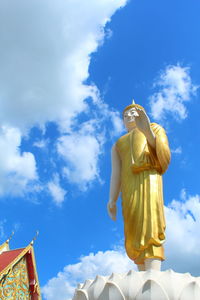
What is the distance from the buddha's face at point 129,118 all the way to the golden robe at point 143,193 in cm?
31

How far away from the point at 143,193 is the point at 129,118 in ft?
5.26

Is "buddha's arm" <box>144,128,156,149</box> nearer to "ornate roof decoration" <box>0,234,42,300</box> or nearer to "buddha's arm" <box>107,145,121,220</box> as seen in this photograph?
"buddha's arm" <box>107,145,121,220</box>

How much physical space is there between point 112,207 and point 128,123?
149cm

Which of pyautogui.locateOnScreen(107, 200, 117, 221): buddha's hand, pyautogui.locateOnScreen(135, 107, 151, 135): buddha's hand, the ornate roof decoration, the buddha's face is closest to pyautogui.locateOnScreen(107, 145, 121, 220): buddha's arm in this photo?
pyautogui.locateOnScreen(107, 200, 117, 221): buddha's hand

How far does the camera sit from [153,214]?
479cm

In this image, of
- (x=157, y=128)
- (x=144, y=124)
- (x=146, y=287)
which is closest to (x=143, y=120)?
(x=144, y=124)

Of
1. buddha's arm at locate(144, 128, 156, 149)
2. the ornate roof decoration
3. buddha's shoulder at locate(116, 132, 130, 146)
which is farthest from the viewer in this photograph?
the ornate roof decoration

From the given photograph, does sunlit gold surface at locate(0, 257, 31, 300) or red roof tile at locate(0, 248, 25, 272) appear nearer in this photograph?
sunlit gold surface at locate(0, 257, 31, 300)

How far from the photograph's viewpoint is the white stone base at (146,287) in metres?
3.15

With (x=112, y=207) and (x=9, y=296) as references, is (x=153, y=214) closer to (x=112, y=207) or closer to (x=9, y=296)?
(x=112, y=207)

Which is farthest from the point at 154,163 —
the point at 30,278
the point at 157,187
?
the point at 30,278

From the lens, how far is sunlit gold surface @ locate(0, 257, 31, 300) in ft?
37.4

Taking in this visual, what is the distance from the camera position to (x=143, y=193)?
499 centimetres

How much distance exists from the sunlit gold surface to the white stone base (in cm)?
877
